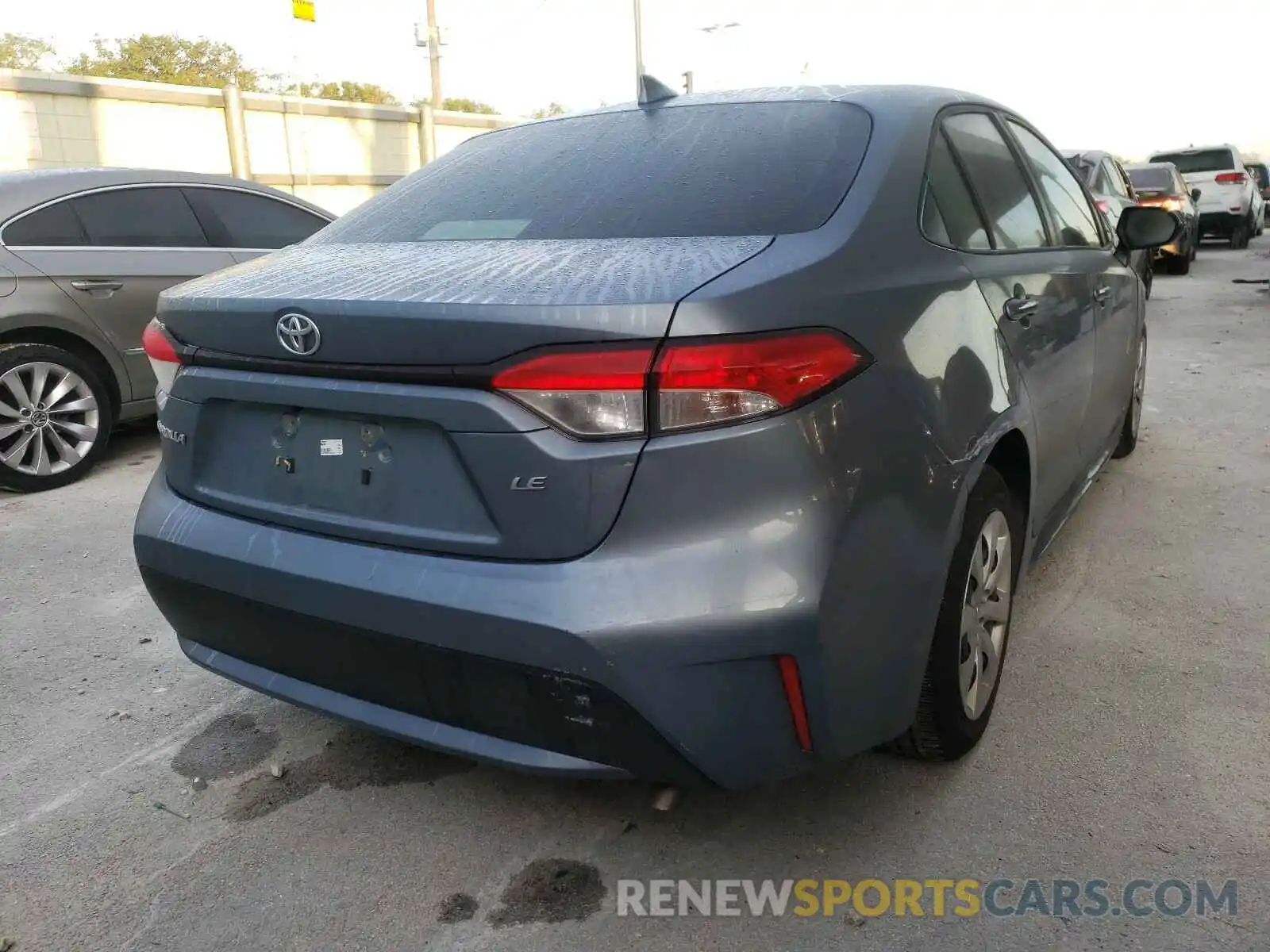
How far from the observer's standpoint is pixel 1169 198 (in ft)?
43.6

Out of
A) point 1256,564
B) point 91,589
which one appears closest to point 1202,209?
point 1256,564

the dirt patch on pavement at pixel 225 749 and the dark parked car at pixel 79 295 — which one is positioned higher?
the dark parked car at pixel 79 295

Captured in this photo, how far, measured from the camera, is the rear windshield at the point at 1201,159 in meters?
17.8

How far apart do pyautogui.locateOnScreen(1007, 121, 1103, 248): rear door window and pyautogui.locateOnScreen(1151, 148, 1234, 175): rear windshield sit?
16033 mm

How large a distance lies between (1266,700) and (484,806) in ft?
6.71

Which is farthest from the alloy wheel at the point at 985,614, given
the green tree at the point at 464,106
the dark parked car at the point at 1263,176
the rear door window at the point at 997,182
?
the green tree at the point at 464,106

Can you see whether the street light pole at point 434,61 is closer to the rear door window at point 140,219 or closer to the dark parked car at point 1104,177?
the dark parked car at point 1104,177

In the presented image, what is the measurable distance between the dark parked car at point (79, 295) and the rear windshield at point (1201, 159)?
55.3 ft

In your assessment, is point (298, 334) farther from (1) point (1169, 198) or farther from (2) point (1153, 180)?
(2) point (1153, 180)

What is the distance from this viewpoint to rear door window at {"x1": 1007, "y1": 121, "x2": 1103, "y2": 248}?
331 centimetres

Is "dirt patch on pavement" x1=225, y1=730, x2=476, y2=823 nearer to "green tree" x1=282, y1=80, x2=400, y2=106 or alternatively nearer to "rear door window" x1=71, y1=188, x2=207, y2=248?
"rear door window" x1=71, y1=188, x2=207, y2=248

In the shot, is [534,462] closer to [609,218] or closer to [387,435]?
[387,435]

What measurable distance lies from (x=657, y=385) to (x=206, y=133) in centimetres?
1811

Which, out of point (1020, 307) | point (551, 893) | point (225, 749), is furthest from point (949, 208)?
point (225, 749)
